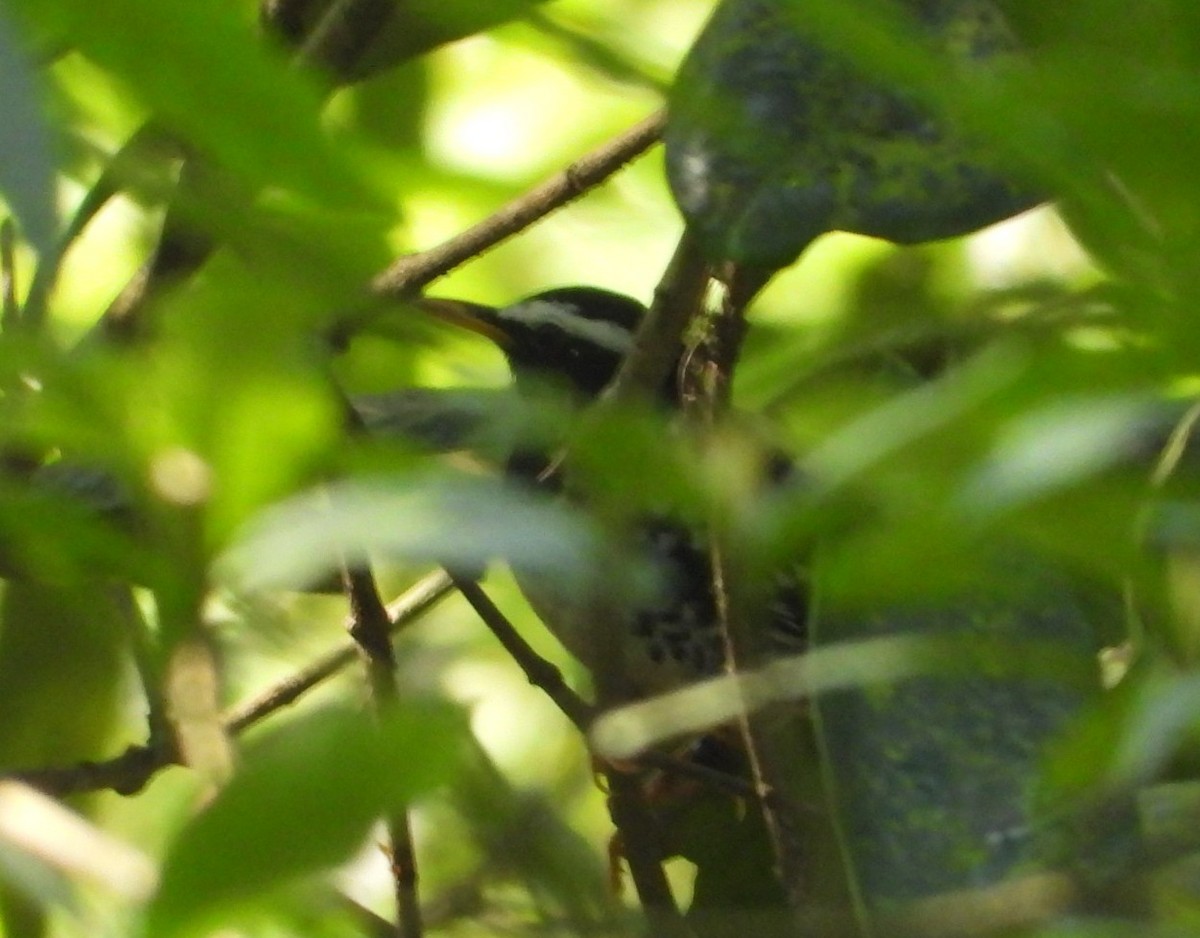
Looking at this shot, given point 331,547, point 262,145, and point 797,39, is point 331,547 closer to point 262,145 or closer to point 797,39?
point 262,145

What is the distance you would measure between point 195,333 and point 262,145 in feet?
0.39

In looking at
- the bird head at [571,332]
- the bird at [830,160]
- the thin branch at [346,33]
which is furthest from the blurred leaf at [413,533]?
the bird head at [571,332]

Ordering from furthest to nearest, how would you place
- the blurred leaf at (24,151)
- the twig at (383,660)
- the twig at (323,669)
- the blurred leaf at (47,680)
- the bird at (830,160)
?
the blurred leaf at (47,680)
the twig at (323,669)
the twig at (383,660)
the bird at (830,160)
the blurred leaf at (24,151)

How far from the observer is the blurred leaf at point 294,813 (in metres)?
0.31

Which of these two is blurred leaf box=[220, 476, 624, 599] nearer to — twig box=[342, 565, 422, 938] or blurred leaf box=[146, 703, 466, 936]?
blurred leaf box=[146, 703, 466, 936]

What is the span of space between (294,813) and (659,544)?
0.73 m

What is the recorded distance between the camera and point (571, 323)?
1.78m

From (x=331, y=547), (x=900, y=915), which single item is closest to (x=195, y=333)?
(x=331, y=547)

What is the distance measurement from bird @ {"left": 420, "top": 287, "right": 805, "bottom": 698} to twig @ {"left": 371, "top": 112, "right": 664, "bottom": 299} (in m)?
0.13

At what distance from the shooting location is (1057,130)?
0.37m

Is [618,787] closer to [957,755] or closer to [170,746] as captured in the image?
[170,746]

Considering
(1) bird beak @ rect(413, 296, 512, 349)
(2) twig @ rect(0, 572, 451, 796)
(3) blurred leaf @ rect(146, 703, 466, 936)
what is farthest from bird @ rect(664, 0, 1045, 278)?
(1) bird beak @ rect(413, 296, 512, 349)

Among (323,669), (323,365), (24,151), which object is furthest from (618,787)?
(24,151)

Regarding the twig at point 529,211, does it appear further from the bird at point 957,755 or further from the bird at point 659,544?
the bird at point 957,755
